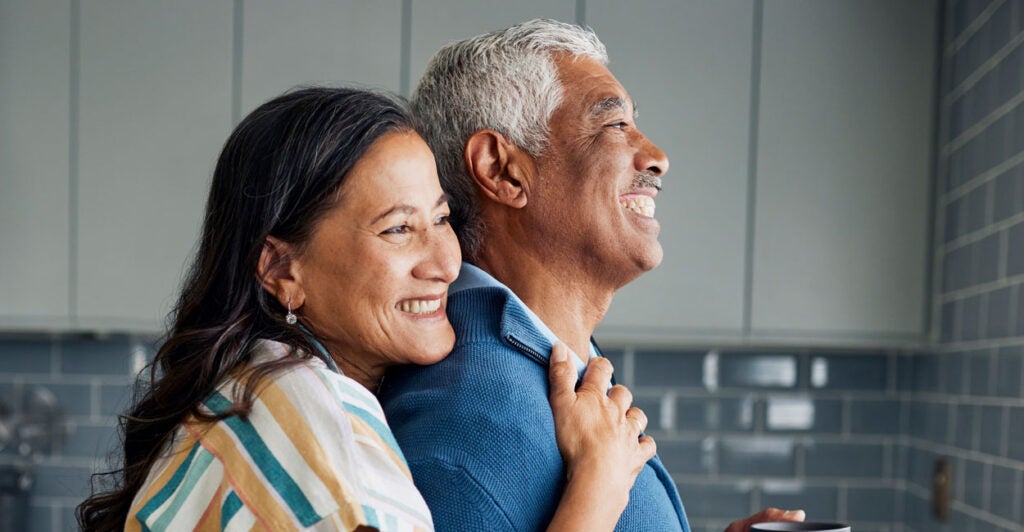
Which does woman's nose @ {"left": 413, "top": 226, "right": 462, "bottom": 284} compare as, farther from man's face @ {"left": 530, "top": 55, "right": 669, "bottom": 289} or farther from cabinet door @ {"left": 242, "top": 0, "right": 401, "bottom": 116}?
cabinet door @ {"left": 242, "top": 0, "right": 401, "bottom": 116}

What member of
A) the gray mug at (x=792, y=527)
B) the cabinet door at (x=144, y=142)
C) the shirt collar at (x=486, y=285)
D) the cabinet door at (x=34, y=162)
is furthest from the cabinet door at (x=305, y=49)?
the gray mug at (x=792, y=527)

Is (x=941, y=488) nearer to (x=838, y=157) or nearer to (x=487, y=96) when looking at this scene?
(x=838, y=157)

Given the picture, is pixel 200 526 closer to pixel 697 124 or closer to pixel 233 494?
pixel 233 494

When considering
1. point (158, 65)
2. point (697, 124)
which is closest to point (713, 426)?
point (697, 124)

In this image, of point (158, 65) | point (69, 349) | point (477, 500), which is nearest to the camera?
point (477, 500)

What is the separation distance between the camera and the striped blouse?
2.79 feet

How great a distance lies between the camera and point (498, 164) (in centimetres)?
134

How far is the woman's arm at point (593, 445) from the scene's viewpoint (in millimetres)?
1038

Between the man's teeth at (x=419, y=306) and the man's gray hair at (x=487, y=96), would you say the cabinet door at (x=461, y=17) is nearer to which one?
the man's gray hair at (x=487, y=96)

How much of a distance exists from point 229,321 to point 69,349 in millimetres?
2377

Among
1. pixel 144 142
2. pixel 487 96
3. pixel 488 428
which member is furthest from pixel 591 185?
pixel 144 142

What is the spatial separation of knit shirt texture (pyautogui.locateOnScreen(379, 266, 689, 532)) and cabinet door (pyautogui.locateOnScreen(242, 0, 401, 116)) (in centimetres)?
168

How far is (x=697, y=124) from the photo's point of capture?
9.23 feet

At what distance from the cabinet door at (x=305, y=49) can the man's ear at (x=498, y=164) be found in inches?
59.6
